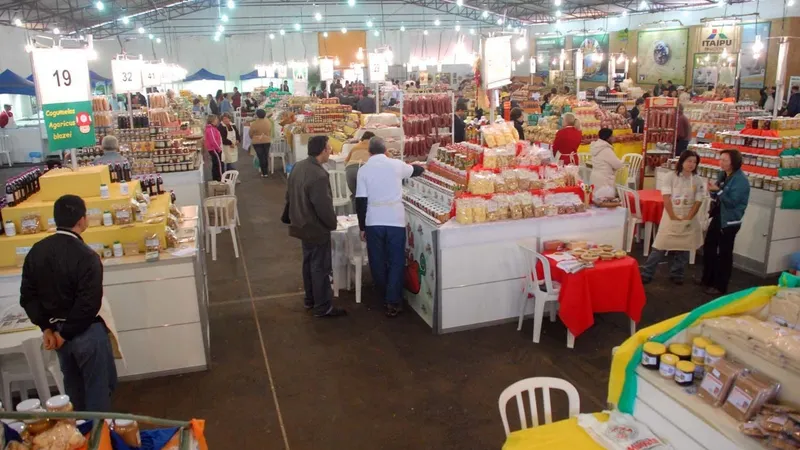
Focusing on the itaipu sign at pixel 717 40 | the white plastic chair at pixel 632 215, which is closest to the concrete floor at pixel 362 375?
the white plastic chair at pixel 632 215

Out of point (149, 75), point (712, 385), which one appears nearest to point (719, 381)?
point (712, 385)

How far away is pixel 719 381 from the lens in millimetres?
2469

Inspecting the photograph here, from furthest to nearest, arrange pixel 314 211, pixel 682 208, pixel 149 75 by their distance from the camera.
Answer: pixel 149 75 < pixel 682 208 < pixel 314 211

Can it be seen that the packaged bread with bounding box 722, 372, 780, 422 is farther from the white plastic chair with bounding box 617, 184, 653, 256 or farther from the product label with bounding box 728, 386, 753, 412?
the white plastic chair with bounding box 617, 184, 653, 256

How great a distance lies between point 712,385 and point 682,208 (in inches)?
157

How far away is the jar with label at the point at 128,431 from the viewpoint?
2.14 meters

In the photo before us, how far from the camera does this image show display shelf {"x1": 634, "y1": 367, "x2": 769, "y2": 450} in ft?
7.63

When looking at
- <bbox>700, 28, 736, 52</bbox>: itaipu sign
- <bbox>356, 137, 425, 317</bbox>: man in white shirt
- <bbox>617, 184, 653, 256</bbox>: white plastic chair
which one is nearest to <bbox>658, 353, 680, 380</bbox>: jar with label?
<bbox>356, 137, 425, 317</bbox>: man in white shirt

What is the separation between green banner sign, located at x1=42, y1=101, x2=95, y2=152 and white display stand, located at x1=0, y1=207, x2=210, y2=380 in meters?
1.20

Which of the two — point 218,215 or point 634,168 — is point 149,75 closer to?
point 218,215

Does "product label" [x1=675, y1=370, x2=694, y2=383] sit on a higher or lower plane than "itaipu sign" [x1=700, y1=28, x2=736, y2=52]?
lower

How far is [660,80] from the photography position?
22.7m

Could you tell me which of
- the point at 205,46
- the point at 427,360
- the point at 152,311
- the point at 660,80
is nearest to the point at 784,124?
the point at 427,360

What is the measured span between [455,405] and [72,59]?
4276mm
